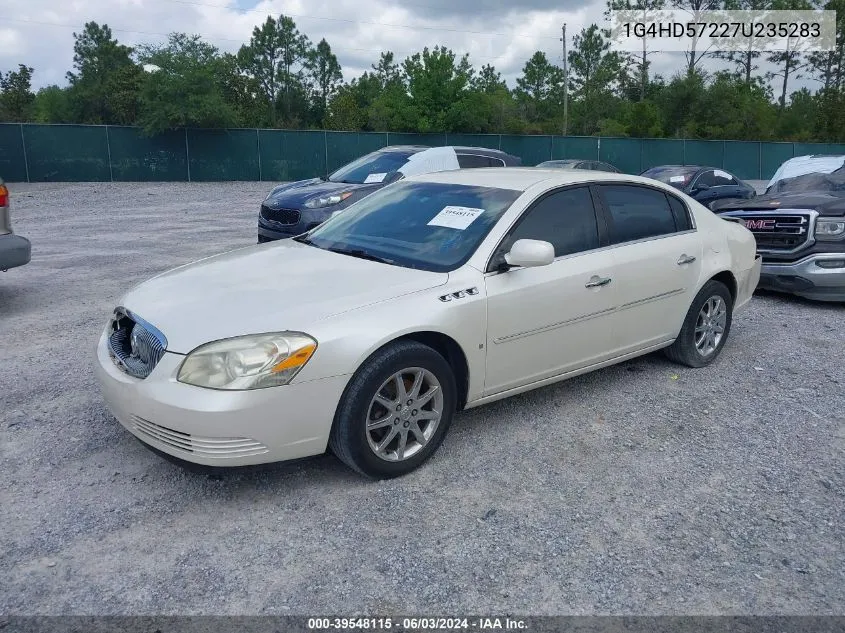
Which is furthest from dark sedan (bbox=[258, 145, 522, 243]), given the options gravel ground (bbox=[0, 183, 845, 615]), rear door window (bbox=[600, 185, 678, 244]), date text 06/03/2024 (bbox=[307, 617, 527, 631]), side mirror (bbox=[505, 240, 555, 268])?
date text 06/03/2024 (bbox=[307, 617, 527, 631])

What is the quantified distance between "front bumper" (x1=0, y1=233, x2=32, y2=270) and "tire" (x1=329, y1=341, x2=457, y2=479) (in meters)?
4.71

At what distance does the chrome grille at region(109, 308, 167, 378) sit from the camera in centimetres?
354

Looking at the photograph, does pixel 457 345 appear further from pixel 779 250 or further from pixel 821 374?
pixel 779 250

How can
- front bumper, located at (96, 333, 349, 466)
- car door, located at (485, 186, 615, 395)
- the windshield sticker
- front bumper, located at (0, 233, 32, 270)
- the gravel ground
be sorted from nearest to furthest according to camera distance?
the gravel ground
front bumper, located at (96, 333, 349, 466)
car door, located at (485, 186, 615, 395)
the windshield sticker
front bumper, located at (0, 233, 32, 270)

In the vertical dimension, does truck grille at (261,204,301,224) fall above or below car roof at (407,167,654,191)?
below

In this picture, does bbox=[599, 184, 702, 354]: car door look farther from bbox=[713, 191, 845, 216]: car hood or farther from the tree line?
the tree line

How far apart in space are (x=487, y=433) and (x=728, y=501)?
1375 millimetres

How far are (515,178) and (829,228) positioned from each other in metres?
4.62

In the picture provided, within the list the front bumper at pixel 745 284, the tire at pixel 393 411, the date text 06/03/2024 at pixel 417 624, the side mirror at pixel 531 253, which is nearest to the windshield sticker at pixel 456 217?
the side mirror at pixel 531 253

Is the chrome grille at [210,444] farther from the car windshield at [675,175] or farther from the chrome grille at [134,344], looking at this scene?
the car windshield at [675,175]

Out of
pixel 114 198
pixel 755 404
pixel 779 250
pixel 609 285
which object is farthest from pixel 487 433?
pixel 114 198

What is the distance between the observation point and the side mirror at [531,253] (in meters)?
3.98

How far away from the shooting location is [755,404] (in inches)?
194

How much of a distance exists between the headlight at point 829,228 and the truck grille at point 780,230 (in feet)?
0.31
